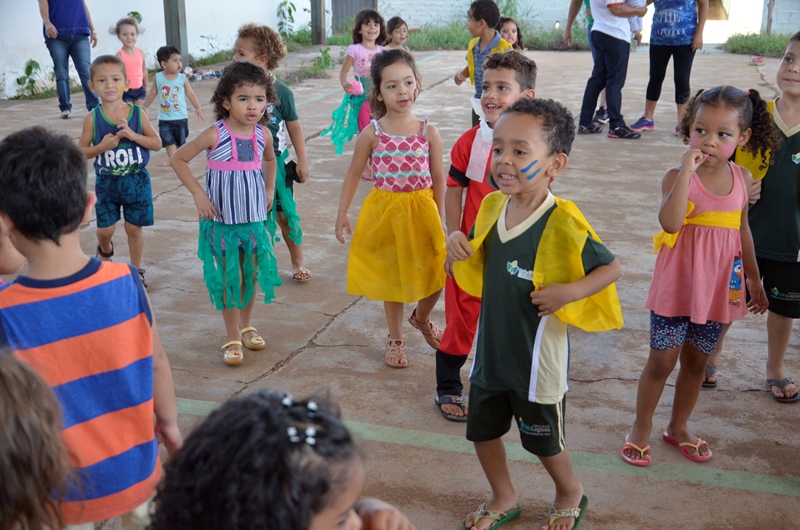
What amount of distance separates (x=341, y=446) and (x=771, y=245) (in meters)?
2.63

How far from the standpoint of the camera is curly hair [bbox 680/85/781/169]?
2.82 metres

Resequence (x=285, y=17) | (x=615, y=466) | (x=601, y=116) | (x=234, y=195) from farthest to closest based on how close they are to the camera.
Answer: (x=285, y=17) < (x=601, y=116) < (x=234, y=195) < (x=615, y=466)

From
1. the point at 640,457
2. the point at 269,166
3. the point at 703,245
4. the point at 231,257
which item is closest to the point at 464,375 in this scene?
the point at 640,457

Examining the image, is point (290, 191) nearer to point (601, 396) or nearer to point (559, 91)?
point (601, 396)

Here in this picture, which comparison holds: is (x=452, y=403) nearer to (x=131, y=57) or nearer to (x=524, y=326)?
(x=524, y=326)

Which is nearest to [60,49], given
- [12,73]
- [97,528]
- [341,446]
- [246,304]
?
[12,73]

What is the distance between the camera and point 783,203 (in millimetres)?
3271

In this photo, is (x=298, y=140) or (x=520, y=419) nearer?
(x=520, y=419)

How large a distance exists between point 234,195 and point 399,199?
770 millimetres

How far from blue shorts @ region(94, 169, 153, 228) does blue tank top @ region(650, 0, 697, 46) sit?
225 inches

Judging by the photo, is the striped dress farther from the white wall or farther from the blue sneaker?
the white wall

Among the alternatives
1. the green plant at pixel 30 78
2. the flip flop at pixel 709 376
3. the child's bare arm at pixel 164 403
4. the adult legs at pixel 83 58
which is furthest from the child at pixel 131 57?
the child's bare arm at pixel 164 403

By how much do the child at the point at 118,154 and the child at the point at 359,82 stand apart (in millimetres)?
2331

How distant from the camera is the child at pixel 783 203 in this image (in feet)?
10.6
